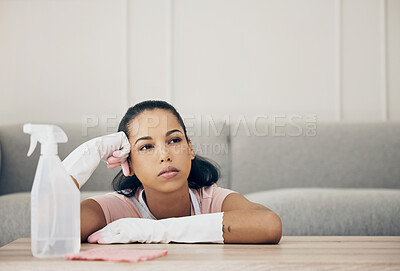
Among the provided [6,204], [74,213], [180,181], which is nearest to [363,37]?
[180,181]

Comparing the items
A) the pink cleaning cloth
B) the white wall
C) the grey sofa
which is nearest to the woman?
the pink cleaning cloth

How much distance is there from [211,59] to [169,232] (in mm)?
2094

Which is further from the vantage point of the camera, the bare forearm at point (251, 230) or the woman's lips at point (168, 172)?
the woman's lips at point (168, 172)

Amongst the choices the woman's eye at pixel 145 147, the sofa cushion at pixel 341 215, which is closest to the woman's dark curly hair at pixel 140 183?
the woman's eye at pixel 145 147

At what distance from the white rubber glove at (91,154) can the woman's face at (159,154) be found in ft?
0.23

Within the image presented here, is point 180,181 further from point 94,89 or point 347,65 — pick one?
point 347,65

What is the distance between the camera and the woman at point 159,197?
973 millimetres

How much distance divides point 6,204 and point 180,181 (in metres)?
0.95

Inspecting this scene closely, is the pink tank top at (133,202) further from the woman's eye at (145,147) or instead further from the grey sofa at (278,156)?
the grey sofa at (278,156)

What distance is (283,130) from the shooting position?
2.51 m

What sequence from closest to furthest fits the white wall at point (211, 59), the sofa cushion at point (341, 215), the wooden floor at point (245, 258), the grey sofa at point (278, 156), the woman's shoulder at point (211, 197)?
the wooden floor at point (245, 258)
the woman's shoulder at point (211, 197)
the sofa cushion at point (341, 215)
the grey sofa at point (278, 156)
the white wall at point (211, 59)

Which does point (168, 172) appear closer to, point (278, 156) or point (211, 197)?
point (211, 197)

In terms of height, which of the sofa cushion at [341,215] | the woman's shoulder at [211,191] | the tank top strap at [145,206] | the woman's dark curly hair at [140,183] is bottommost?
the sofa cushion at [341,215]

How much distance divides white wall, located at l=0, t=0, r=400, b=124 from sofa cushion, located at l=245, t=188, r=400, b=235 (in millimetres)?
1152
